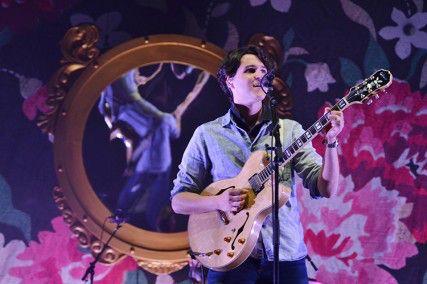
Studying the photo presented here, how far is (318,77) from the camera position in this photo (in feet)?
12.9

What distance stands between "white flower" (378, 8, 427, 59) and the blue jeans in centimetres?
196

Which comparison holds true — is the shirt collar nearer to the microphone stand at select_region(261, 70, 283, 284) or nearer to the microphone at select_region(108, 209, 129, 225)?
the microphone stand at select_region(261, 70, 283, 284)

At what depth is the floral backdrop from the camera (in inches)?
147

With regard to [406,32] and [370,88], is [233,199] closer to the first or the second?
[370,88]

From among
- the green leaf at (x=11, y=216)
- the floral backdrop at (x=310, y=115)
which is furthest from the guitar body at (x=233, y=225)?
the green leaf at (x=11, y=216)

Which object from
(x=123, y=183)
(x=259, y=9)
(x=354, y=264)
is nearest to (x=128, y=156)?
(x=123, y=183)

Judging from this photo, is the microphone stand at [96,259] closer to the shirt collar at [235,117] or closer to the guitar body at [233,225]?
the guitar body at [233,225]

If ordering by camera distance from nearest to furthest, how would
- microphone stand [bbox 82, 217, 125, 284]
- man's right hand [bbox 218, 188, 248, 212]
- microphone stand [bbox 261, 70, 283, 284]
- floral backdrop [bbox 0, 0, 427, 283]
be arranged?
microphone stand [bbox 261, 70, 283, 284] → man's right hand [bbox 218, 188, 248, 212] → microphone stand [bbox 82, 217, 125, 284] → floral backdrop [bbox 0, 0, 427, 283]

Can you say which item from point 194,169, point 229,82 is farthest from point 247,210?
point 229,82

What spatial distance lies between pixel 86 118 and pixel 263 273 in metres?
1.87

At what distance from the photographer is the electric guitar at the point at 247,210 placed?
2453mm

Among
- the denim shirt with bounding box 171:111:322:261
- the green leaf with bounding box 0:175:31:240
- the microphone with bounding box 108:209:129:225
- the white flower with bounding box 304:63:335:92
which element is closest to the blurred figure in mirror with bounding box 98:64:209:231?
the microphone with bounding box 108:209:129:225

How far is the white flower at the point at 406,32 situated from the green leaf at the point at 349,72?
0.28 m

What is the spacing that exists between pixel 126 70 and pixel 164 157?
633 mm
